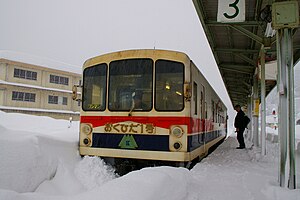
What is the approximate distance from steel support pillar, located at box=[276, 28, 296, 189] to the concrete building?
24057 mm

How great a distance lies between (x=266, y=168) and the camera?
19.4 feet

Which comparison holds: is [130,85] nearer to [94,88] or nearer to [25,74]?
[94,88]

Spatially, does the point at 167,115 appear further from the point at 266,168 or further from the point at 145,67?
the point at 266,168

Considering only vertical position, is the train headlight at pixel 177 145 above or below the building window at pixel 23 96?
below

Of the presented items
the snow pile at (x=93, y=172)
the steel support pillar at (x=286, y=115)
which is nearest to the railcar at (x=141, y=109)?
the snow pile at (x=93, y=172)

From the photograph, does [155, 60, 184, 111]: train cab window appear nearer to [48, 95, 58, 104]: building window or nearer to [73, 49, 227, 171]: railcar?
[73, 49, 227, 171]: railcar

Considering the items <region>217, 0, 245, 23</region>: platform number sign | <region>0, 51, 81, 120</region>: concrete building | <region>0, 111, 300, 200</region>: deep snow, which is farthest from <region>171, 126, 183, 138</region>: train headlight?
<region>0, 51, 81, 120</region>: concrete building

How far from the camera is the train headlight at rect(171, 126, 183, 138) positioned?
5.22 m

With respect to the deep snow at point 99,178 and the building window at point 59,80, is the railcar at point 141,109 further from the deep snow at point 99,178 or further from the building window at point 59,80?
the building window at point 59,80

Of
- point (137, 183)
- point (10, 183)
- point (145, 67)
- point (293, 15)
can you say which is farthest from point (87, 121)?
point (293, 15)

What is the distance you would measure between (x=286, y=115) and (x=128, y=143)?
2.79 meters

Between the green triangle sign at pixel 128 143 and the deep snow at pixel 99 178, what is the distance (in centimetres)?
57

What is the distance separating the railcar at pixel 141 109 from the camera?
5.28m

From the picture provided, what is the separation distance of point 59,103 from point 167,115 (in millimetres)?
25468
